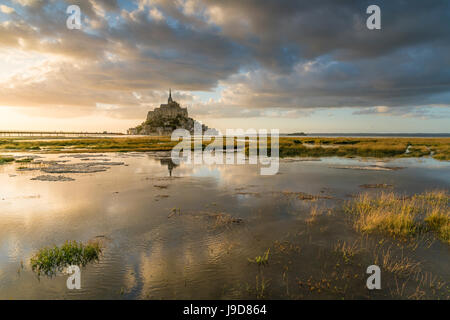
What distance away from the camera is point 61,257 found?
29.3 ft

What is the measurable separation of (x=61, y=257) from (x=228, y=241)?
21.7ft

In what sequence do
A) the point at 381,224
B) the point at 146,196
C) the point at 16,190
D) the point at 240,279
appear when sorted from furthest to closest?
the point at 16,190, the point at 146,196, the point at 381,224, the point at 240,279

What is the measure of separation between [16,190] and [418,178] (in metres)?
39.7

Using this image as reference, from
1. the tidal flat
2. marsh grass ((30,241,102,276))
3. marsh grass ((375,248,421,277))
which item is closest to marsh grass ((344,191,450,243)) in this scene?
the tidal flat

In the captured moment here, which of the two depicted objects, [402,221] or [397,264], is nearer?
[397,264]

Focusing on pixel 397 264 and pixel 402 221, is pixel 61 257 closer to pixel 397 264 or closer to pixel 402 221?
pixel 397 264

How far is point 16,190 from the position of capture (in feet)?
66.5

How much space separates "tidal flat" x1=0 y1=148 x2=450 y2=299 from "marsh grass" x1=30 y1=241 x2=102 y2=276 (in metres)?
0.26

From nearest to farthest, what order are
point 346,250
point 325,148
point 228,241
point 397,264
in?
point 397,264 < point 346,250 < point 228,241 < point 325,148

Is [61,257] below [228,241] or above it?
above

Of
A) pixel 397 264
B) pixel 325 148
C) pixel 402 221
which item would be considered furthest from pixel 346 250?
pixel 325 148

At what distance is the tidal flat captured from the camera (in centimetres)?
745
